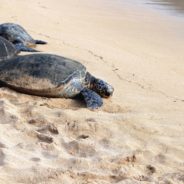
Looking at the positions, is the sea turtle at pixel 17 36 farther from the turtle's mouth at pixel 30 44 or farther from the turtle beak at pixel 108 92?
the turtle beak at pixel 108 92

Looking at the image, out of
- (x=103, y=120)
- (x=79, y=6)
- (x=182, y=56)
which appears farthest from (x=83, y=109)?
(x=79, y=6)

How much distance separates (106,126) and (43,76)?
1.10 meters

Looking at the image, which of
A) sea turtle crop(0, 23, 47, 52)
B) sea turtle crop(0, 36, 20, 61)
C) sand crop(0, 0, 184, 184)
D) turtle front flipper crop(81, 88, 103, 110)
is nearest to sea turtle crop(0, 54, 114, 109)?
turtle front flipper crop(81, 88, 103, 110)

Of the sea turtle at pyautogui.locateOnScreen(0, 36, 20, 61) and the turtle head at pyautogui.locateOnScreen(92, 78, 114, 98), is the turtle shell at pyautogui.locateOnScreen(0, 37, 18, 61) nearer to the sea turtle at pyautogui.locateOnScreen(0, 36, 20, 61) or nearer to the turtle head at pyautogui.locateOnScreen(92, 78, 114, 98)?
the sea turtle at pyautogui.locateOnScreen(0, 36, 20, 61)

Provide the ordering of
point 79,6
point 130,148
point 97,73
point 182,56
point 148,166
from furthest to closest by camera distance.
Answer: point 79,6 → point 182,56 → point 97,73 → point 130,148 → point 148,166

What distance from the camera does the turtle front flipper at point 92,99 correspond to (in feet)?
15.9

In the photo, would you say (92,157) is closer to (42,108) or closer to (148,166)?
(148,166)

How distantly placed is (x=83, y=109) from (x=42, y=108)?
0.45 metres

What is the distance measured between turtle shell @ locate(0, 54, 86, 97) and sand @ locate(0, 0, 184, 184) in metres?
0.11

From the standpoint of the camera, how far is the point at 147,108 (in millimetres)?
5031

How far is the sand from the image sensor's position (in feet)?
11.1

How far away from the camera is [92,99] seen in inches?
195

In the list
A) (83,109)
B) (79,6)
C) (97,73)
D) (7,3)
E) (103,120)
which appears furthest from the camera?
(79,6)

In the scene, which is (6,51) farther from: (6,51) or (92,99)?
(92,99)
